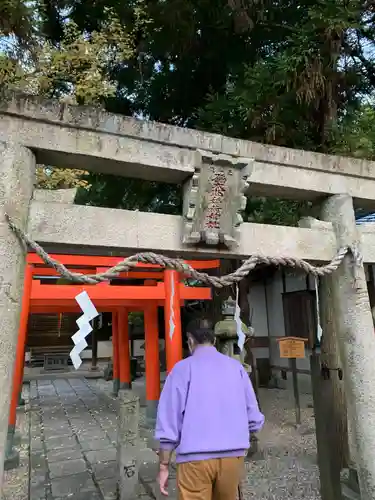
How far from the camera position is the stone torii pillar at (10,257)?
269 cm

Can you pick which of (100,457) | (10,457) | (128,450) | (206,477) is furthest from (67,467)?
(206,477)

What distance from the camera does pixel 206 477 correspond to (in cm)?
244

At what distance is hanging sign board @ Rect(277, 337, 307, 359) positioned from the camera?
25.1 ft

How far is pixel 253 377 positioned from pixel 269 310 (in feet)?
18.9

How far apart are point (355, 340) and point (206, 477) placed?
6.46 ft

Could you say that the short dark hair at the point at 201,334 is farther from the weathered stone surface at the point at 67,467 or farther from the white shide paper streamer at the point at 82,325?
the weathered stone surface at the point at 67,467

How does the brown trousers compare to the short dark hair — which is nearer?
the brown trousers

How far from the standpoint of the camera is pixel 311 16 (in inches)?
201

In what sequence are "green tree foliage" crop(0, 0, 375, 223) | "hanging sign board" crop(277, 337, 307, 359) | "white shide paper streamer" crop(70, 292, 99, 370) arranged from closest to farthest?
1. "white shide paper streamer" crop(70, 292, 99, 370)
2. "green tree foliage" crop(0, 0, 375, 223)
3. "hanging sign board" crop(277, 337, 307, 359)

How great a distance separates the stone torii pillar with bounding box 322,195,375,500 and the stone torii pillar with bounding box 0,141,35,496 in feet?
9.27

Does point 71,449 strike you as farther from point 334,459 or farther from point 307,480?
point 334,459

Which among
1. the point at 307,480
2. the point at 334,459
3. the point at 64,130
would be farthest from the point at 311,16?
the point at 307,480

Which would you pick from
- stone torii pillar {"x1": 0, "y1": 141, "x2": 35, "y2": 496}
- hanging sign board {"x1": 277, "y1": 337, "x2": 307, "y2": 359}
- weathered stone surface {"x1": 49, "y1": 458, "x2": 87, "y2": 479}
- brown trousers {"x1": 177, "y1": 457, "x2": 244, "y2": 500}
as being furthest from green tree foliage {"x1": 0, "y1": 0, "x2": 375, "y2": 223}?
weathered stone surface {"x1": 49, "y1": 458, "x2": 87, "y2": 479}

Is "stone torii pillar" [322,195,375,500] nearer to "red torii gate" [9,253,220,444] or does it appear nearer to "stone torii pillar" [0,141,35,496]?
"stone torii pillar" [0,141,35,496]
